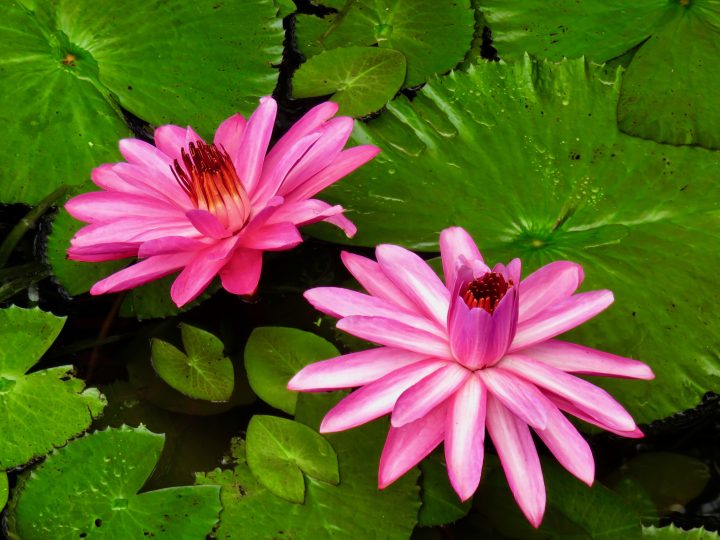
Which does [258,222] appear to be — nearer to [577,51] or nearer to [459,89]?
[459,89]

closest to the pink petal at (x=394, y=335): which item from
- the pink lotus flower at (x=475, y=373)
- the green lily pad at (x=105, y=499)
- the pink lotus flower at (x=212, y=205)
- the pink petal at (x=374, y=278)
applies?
the pink lotus flower at (x=475, y=373)

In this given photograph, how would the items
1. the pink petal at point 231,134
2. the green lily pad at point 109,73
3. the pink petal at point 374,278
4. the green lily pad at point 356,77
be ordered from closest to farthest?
1. the pink petal at point 374,278
2. the pink petal at point 231,134
3. the green lily pad at point 109,73
4. the green lily pad at point 356,77

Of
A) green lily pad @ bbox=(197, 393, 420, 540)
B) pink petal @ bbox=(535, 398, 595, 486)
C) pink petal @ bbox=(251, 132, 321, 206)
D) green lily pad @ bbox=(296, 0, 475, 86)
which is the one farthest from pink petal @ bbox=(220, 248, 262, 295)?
green lily pad @ bbox=(296, 0, 475, 86)

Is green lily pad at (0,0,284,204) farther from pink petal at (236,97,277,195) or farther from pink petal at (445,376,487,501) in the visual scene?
pink petal at (445,376,487,501)

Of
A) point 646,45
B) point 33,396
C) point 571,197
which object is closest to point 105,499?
point 33,396

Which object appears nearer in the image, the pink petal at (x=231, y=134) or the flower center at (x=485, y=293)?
the flower center at (x=485, y=293)

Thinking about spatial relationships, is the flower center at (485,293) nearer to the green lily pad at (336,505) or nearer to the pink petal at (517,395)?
the pink petal at (517,395)
